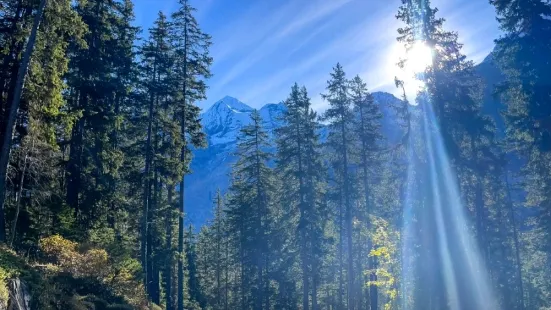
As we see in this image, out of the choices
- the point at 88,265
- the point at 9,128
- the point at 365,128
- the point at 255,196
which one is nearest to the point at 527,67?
the point at 365,128

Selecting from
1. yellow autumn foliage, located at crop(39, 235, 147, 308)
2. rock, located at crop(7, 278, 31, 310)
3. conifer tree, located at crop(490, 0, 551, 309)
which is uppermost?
conifer tree, located at crop(490, 0, 551, 309)

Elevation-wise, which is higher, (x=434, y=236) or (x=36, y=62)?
(x=36, y=62)

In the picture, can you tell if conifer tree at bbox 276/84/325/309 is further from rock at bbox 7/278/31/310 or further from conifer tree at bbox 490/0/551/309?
rock at bbox 7/278/31/310

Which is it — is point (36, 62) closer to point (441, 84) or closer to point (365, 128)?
point (441, 84)

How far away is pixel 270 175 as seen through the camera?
112ft

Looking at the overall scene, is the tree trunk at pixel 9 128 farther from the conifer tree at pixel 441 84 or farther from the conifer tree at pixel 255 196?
the conifer tree at pixel 255 196

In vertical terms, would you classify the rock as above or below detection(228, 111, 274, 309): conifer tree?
below

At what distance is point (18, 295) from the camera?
8.38 meters

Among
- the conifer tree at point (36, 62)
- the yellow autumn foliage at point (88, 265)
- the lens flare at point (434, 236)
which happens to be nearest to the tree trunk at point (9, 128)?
the conifer tree at point (36, 62)

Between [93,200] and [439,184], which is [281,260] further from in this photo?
[93,200]

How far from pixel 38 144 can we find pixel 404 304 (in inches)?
756

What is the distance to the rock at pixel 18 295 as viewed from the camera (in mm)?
7953

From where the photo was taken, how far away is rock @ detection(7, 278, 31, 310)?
7.95m

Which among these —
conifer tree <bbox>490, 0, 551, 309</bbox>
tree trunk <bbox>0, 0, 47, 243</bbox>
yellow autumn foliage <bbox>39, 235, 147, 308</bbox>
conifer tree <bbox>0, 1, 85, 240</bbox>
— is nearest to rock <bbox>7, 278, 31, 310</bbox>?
yellow autumn foliage <bbox>39, 235, 147, 308</bbox>
